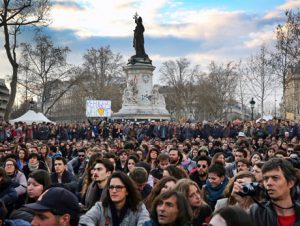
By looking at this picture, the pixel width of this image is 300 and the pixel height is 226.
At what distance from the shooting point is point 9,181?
792 cm

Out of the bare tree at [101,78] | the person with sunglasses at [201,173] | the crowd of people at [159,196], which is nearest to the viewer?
the crowd of people at [159,196]

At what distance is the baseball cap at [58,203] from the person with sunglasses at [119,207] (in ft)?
5.33

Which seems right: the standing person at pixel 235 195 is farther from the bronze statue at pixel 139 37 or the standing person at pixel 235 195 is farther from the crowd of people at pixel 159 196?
the bronze statue at pixel 139 37

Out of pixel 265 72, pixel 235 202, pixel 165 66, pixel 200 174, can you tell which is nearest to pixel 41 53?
pixel 265 72

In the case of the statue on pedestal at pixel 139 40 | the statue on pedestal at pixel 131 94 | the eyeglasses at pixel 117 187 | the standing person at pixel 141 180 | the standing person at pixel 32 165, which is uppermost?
the statue on pedestal at pixel 139 40

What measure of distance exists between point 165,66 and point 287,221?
8838cm

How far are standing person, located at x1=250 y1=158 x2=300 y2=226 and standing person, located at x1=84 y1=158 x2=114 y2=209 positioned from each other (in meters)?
3.26

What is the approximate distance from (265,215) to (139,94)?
134 feet

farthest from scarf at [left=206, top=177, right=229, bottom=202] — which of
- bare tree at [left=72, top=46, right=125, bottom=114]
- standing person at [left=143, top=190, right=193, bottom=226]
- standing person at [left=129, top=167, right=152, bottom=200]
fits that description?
bare tree at [left=72, top=46, right=125, bottom=114]

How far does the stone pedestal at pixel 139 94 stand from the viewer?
148ft

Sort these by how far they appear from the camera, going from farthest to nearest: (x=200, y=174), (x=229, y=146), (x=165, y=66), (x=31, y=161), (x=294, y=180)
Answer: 1. (x=165, y=66)
2. (x=229, y=146)
3. (x=31, y=161)
4. (x=200, y=174)
5. (x=294, y=180)

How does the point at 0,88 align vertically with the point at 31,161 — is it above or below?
above

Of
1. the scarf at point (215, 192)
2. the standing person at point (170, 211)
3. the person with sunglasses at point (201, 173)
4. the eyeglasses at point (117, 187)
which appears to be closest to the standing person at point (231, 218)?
the standing person at point (170, 211)

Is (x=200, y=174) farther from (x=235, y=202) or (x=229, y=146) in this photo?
(x=229, y=146)
